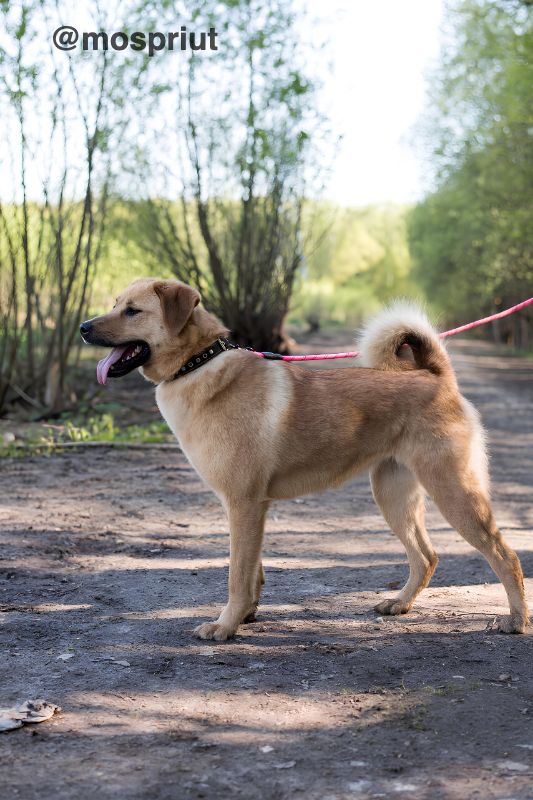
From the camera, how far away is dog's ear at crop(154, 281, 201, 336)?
4469 mm

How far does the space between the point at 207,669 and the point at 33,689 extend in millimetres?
763

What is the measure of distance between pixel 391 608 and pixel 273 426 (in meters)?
1.23

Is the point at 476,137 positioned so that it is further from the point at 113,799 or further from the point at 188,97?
the point at 113,799

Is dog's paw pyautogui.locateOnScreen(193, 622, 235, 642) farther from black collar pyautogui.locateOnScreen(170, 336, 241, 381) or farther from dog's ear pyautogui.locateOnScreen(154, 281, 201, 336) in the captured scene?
dog's ear pyautogui.locateOnScreen(154, 281, 201, 336)

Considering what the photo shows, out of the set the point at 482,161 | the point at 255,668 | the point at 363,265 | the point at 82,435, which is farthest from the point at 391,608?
the point at 363,265

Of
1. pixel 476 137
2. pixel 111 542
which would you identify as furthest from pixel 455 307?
pixel 111 542

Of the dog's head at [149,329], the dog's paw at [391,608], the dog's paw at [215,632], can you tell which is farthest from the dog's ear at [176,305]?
the dog's paw at [391,608]

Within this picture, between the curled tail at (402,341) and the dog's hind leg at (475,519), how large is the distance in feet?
2.07

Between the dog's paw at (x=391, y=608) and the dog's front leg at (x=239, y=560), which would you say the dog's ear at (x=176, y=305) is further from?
the dog's paw at (x=391, y=608)

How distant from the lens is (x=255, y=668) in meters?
3.96

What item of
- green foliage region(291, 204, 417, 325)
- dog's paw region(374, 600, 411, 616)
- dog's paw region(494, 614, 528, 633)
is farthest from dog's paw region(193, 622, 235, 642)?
green foliage region(291, 204, 417, 325)

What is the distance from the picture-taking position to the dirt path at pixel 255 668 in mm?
2936

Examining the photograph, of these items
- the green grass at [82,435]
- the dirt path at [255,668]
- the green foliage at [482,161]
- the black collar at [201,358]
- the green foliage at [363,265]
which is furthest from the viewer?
the green foliage at [363,265]

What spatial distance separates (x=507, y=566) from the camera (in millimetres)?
4484
